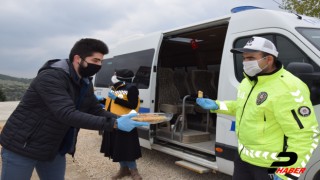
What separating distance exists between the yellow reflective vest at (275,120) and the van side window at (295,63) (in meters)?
0.48

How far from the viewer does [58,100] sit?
2082mm

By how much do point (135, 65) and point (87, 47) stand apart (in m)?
3.59

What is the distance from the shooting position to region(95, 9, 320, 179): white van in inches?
123

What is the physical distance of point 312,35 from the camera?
3162mm

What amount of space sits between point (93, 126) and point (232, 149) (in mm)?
2012

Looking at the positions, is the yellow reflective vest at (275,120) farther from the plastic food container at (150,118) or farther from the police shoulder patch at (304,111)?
the plastic food container at (150,118)

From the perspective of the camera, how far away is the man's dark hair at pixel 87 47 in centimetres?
233

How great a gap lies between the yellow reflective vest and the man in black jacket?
2.67 ft

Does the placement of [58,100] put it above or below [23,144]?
above

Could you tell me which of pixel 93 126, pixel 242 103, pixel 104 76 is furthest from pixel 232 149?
pixel 104 76

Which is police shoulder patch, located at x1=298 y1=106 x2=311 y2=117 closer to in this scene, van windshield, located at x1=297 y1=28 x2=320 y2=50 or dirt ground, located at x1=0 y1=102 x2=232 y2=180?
van windshield, located at x1=297 y1=28 x2=320 y2=50

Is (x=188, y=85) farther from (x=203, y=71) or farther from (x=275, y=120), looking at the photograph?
(x=275, y=120)

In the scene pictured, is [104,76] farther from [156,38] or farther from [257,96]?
[257,96]

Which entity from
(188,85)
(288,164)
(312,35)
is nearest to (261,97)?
(288,164)
